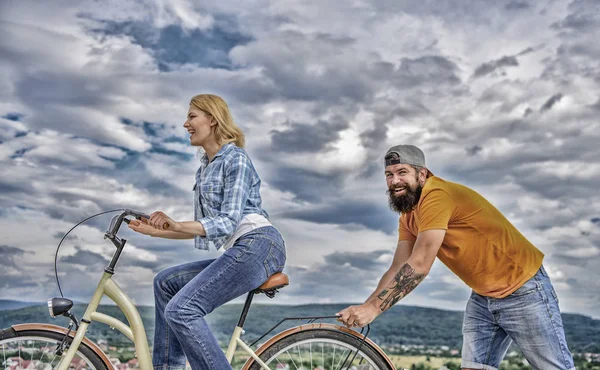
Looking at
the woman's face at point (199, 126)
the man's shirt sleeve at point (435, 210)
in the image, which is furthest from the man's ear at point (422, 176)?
the woman's face at point (199, 126)

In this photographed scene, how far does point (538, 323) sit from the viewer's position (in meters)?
3.59

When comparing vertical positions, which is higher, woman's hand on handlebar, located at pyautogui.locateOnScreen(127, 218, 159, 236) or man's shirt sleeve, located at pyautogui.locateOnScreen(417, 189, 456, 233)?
man's shirt sleeve, located at pyautogui.locateOnScreen(417, 189, 456, 233)

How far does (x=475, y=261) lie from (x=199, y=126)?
1816mm

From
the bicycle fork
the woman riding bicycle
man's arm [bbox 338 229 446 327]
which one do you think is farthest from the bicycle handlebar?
man's arm [bbox 338 229 446 327]

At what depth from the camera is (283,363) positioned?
3.91m

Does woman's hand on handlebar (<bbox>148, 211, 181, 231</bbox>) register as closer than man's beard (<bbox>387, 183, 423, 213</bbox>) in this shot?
Yes

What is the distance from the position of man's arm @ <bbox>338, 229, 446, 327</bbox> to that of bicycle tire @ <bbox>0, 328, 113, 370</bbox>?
1.47 metres

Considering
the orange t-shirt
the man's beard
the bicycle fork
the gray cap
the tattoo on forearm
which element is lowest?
the bicycle fork

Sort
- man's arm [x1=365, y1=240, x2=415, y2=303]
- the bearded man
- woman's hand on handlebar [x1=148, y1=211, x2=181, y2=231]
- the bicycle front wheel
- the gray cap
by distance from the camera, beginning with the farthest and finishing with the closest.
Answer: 1. man's arm [x1=365, y1=240, x2=415, y2=303]
2. the bicycle front wheel
3. the gray cap
4. the bearded man
5. woman's hand on handlebar [x1=148, y1=211, x2=181, y2=231]

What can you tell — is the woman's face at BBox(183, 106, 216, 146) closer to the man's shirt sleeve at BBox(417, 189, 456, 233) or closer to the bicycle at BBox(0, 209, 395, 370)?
the bicycle at BBox(0, 209, 395, 370)

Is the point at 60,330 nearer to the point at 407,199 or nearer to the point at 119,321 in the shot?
the point at 119,321

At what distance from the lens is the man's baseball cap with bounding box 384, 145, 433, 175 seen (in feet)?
12.2

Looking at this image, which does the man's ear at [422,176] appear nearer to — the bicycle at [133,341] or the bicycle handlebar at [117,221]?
the bicycle at [133,341]

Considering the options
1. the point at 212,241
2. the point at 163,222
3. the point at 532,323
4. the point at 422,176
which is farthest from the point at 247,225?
the point at 532,323
